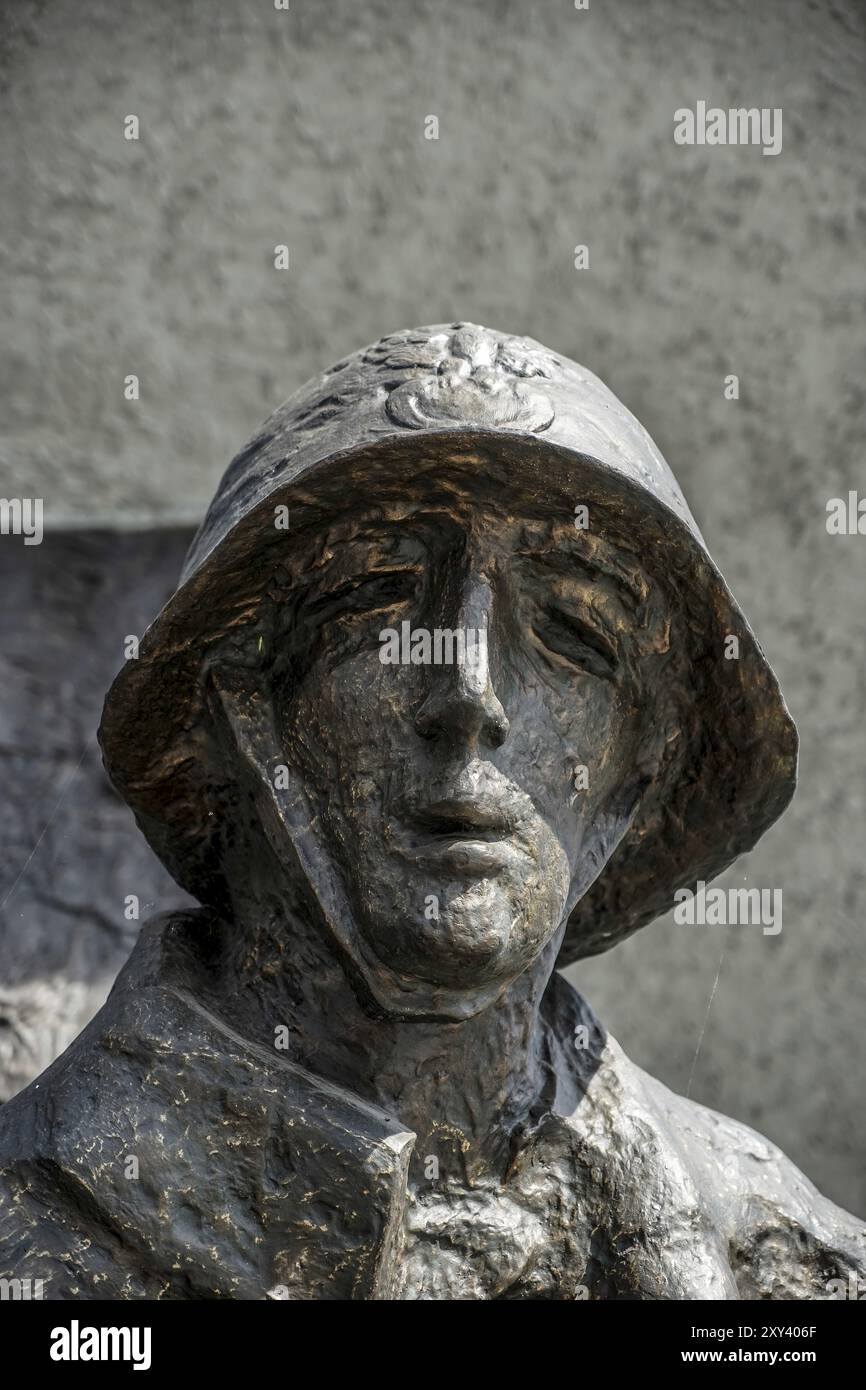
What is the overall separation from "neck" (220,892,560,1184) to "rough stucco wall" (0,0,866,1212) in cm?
148

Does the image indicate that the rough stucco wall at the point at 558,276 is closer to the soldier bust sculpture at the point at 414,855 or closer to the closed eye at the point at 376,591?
the soldier bust sculpture at the point at 414,855

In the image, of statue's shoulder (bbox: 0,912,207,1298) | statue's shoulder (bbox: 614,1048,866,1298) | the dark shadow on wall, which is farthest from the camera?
the dark shadow on wall

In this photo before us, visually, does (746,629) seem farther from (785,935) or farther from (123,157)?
(123,157)

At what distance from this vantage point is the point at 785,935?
3.72 m

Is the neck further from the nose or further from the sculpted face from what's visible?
the nose

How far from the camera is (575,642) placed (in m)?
2.20

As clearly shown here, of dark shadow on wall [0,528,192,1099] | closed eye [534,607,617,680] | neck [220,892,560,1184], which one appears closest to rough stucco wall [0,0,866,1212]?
dark shadow on wall [0,528,192,1099]

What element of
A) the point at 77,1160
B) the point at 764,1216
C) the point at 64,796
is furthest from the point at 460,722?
the point at 64,796

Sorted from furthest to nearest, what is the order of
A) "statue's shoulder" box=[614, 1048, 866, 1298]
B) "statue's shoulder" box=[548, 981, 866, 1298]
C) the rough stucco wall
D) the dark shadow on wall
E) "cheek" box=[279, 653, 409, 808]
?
the rough stucco wall < the dark shadow on wall < "statue's shoulder" box=[614, 1048, 866, 1298] < "statue's shoulder" box=[548, 981, 866, 1298] < "cheek" box=[279, 653, 409, 808]

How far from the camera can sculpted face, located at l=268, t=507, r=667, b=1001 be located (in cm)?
202

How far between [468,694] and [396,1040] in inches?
16.8
